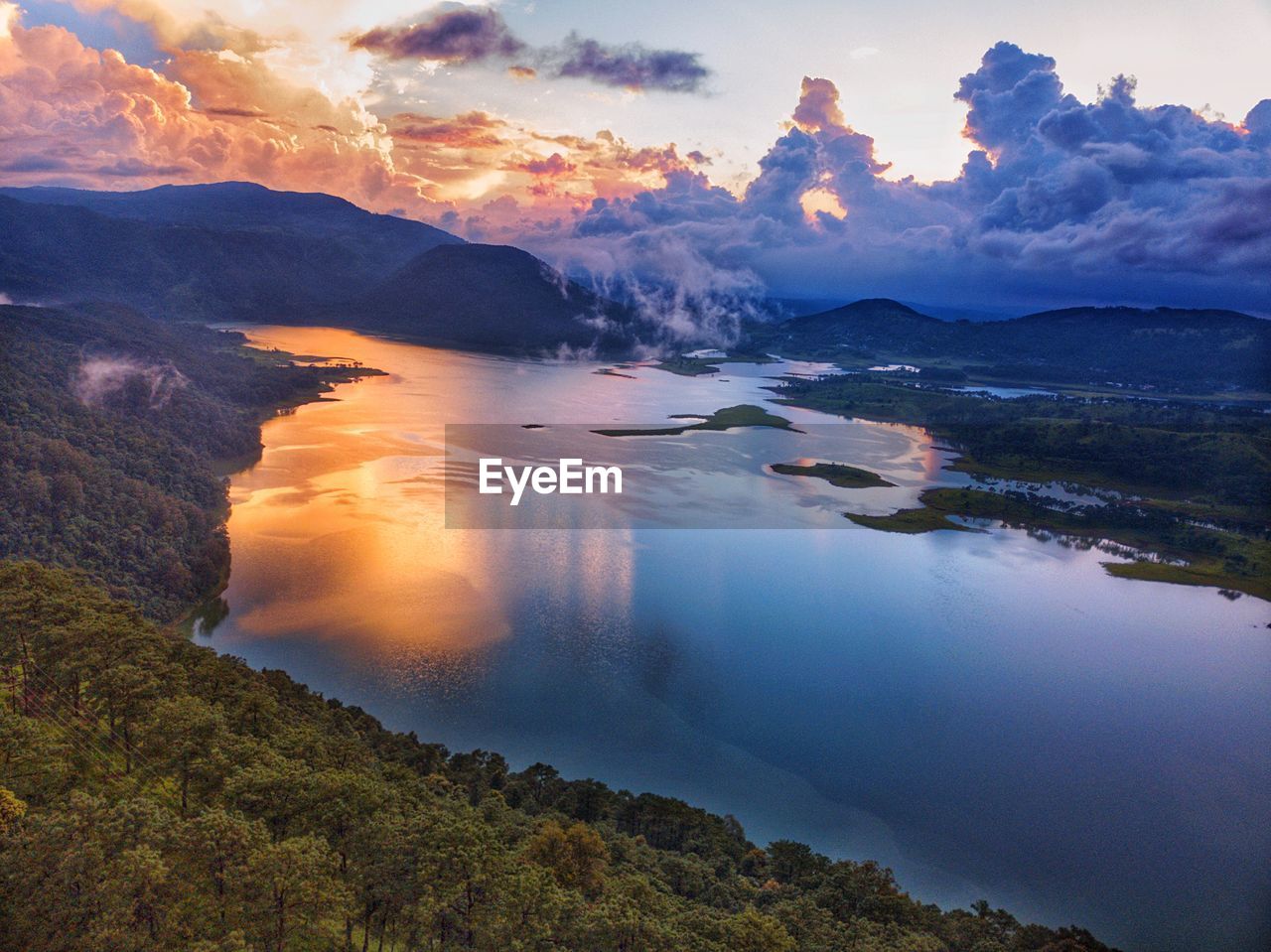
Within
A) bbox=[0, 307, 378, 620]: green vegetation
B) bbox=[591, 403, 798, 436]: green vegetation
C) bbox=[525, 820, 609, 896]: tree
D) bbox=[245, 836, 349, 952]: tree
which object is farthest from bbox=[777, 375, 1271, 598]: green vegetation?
bbox=[245, 836, 349, 952]: tree

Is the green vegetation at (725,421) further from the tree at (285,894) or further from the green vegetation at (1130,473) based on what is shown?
the tree at (285,894)

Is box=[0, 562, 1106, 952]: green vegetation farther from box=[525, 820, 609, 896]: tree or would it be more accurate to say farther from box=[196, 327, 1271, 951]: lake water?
box=[196, 327, 1271, 951]: lake water

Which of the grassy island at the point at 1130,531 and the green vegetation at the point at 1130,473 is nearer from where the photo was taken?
the grassy island at the point at 1130,531

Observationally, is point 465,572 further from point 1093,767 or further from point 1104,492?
point 1104,492

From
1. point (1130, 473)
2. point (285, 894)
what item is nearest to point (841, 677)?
point (285, 894)

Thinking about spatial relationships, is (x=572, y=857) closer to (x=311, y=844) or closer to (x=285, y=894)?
(x=311, y=844)

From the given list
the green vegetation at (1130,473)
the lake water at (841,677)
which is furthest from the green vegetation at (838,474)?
the lake water at (841,677)

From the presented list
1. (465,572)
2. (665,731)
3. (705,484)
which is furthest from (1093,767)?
(705,484)
